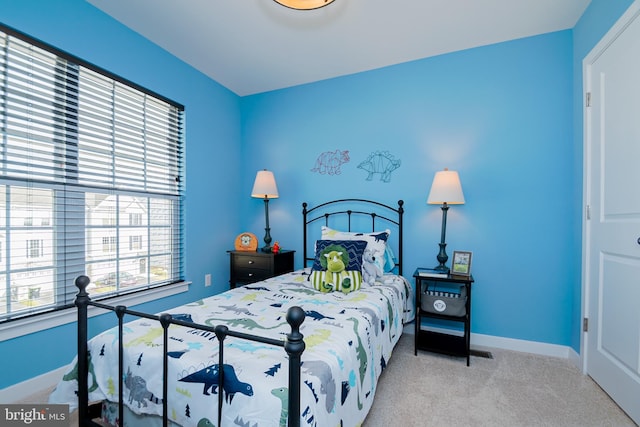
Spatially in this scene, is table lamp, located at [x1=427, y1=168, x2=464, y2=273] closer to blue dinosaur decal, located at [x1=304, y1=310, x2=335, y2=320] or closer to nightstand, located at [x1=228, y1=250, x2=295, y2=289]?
blue dinosaur decal, located at [x1=304, y1=310, x2=335, y2=320]

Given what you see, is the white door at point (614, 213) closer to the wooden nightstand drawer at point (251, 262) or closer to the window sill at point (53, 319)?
the wooden nightstand drawer at point (251, 262)

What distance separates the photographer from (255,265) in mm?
3021

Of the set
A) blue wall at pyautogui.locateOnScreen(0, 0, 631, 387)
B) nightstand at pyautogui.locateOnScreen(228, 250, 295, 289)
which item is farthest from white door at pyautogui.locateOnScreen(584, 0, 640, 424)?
nightstand at pyautogui.locateOnScreen(228, 250, 295, 289)

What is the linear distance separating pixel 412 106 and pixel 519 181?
45.5 inches

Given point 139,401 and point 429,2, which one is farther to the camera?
point 429,2

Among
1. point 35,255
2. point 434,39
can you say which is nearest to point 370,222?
point 434,39

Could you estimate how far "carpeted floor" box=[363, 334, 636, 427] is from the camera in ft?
5.21

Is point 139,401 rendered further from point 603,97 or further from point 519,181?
point 603,97

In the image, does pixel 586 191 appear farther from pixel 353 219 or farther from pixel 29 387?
pixel 29 387

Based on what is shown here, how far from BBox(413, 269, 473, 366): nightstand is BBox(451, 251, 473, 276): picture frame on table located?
0.07 metres

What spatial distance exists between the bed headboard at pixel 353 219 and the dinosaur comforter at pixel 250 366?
1.15 m

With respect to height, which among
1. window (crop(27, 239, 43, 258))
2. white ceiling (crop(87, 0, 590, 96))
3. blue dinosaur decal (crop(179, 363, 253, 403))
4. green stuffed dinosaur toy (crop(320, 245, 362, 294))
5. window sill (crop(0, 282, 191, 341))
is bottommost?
window sill (crop(0, 282, 191, 341))

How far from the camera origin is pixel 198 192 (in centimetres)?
301

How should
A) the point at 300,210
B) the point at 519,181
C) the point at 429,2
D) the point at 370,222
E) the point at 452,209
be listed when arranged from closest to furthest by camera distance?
the point at 429,2 → the point at 519,181 → the point at 452,209 → the point at 370,222 → the point at 300,210
